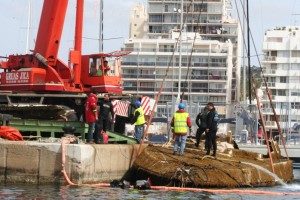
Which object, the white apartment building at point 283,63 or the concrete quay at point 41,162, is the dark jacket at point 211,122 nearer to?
the concrete quay at point 41,162

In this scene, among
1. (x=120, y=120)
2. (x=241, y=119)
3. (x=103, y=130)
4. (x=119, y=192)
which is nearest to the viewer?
(x=119, y=192)

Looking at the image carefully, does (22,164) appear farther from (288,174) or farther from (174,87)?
(174,87)

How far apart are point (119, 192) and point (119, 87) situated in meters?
9.91

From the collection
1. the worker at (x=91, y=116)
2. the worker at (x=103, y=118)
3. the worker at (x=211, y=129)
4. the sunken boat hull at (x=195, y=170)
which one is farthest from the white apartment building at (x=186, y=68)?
the worker at (x=91, y=116)

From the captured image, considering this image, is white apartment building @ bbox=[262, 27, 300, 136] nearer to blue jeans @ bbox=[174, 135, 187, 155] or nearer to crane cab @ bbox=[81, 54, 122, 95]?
crane cab @ bbox=[81, 54, 122, 95]

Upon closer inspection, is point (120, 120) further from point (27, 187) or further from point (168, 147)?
point (27, 187)

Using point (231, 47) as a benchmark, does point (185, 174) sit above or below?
below

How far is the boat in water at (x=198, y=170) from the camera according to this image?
19.8 m

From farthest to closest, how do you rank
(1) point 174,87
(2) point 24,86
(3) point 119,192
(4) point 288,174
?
(1) point 174,87 → (2) point 24,86 → (4) point 288,174 → (3) point 119,192

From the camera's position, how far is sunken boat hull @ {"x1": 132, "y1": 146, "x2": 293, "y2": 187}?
781 inches

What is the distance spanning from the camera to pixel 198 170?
19953mm


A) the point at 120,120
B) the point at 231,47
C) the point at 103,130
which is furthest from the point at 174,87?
the point at 103,130

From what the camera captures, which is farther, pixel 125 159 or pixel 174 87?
pixel 174 87

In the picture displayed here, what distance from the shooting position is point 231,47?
341 feet
